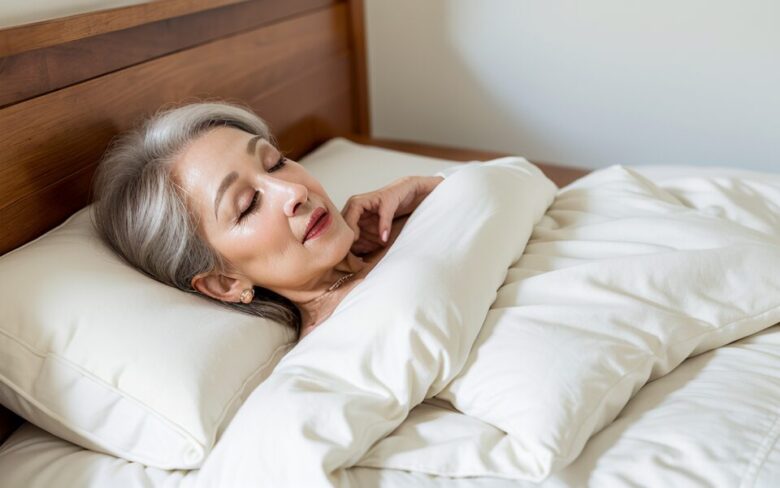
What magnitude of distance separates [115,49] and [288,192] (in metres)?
0.46

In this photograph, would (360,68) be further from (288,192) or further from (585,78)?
(288,192)

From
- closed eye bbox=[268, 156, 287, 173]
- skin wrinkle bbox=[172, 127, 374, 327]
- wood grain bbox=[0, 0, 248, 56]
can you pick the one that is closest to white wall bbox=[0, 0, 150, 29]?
wood grain bbox=[0, 0, 248, 56]

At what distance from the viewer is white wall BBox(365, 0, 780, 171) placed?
Result: 2008mm

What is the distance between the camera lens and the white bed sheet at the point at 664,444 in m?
0.86

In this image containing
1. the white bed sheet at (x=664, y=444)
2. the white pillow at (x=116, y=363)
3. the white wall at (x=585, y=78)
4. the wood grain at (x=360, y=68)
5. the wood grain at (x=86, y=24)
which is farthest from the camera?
the wood grain at (x=360, y=68)

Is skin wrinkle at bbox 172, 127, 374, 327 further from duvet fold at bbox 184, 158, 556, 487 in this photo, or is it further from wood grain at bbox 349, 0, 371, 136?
wood grain at bbox 349, 0, 371, 136

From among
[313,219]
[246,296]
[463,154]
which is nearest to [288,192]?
[313,219]

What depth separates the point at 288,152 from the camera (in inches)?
69.1

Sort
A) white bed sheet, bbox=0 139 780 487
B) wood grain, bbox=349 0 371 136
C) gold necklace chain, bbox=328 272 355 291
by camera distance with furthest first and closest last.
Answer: wood grain, bbox=349 0 371 136, gold necklace chain, bbox=328 272 355 291, white bed sheet, bbox=0 139 780 487

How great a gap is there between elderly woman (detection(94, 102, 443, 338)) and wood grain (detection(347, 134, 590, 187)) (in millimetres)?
888

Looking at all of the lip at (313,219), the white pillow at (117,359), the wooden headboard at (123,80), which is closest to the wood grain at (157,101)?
the wooden headboard at (123,80)

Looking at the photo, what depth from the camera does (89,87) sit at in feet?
4.22

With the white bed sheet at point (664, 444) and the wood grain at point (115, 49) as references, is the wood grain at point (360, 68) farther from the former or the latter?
the white bed sheet at point (664, 444)

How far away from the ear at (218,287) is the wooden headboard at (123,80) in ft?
0.89
